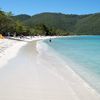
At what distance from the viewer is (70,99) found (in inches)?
350

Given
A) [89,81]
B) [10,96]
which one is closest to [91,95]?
[10,96]

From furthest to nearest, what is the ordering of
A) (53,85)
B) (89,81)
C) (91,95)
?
(89,81), (53,85), (91,95)

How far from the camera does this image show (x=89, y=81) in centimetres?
1302

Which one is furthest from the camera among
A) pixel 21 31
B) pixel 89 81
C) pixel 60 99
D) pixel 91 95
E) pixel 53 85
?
pixel 21 31

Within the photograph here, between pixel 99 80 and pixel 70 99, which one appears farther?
pixel 99 80

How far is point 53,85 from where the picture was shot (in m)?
11.3

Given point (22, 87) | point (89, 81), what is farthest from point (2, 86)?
point (89, 81)

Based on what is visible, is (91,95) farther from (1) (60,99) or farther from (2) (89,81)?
(2) (89,81)

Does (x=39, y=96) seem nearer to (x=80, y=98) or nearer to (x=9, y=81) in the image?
(x=80, y=98)

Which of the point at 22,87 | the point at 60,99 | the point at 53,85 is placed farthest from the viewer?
the point at 53,85

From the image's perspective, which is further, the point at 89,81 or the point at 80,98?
the point at 89,81

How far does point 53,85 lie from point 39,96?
2184 millimetres

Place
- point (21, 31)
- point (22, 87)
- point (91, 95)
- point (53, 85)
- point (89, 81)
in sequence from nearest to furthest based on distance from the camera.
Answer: point (91, 95) < point (22, 87) < point (53, 85) < point (89, 81) < point (21, 31)

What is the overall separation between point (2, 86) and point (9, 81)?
3.68 ft
